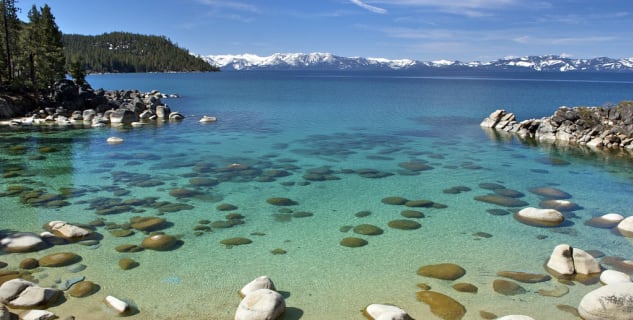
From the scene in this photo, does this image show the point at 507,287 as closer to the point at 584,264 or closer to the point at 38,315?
the point at 584,264

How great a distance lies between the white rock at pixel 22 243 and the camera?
17.4 metres

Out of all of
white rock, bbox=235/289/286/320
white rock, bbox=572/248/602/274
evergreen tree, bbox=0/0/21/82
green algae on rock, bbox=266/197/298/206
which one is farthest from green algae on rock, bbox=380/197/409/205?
evergreen tree, bbox=0/0/21/82

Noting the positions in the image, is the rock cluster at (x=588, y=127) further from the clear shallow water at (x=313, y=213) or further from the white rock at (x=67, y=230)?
the white rock at (x=67, y=230)

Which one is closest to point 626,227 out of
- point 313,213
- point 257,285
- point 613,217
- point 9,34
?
point 613,217

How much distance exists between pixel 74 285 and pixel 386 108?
70379 mm

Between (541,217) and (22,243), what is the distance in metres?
23.0

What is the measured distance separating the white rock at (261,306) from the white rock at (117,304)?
341 centimetres

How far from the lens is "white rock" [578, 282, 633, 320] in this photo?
12.0 meters

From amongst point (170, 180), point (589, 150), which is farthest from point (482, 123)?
point (170, 180)

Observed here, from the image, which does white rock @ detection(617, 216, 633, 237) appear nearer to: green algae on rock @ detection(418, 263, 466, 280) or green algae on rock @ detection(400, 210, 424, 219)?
green algae on rock @ detection(400, 210, 424, 219)

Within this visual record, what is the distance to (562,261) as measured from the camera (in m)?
16.0

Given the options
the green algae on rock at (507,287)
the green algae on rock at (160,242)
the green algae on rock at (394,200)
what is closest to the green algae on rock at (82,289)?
the green algae on rock at (160,242)

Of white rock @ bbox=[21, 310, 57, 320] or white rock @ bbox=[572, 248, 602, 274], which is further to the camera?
white rock @ bbox=[572, 248, 602, 274]

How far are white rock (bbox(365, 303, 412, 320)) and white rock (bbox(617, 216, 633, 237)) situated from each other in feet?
44.1
